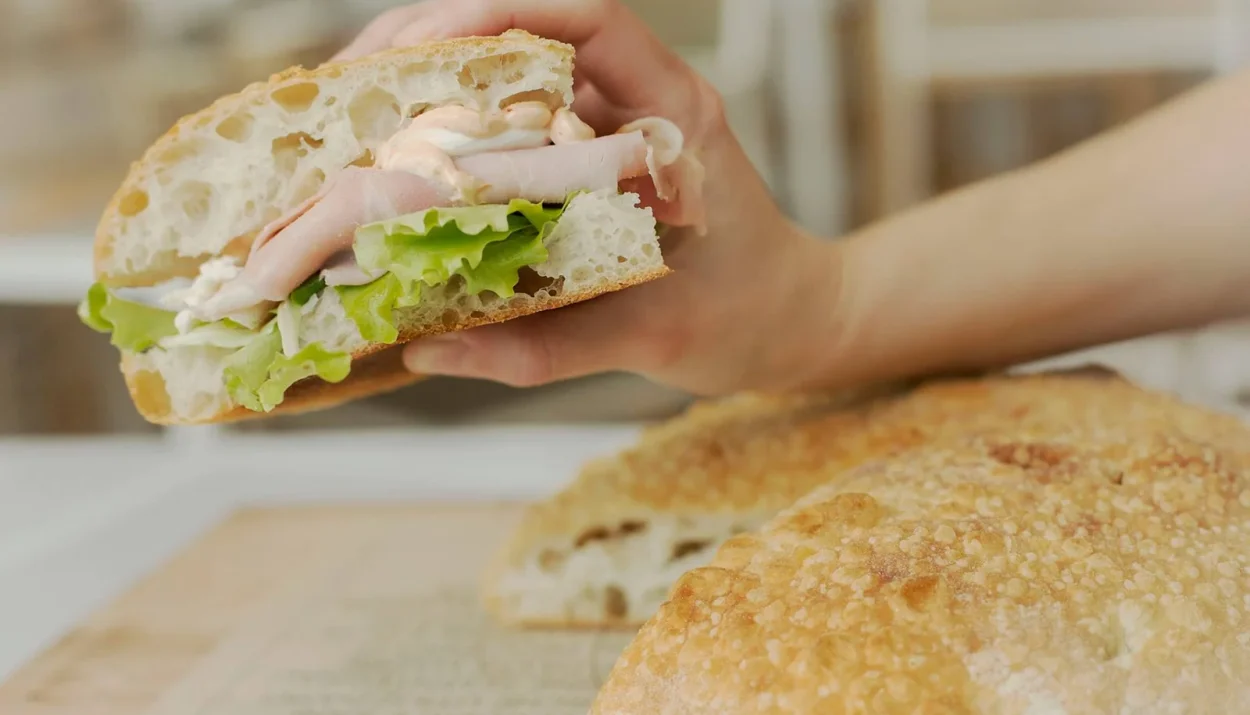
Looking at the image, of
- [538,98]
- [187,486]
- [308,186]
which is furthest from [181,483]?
[538,98]

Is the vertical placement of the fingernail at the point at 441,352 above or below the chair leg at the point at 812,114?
above

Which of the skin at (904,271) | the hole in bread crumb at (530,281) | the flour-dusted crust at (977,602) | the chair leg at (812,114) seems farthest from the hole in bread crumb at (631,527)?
the chair leg at (812,114)

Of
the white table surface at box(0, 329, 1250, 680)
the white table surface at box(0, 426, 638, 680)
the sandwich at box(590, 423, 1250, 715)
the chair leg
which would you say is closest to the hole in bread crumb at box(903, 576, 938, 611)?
the sandwich at box(590, 423, 1250, 715)

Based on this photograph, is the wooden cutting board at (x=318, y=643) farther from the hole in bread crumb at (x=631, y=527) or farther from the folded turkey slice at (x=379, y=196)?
the folded turkey slice at (x=379, y=196)

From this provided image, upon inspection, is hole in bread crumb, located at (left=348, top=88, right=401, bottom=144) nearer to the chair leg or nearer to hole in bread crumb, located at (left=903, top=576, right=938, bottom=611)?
hole in bread crumb, located at (left=903, top=576, right=938, bottom=611)

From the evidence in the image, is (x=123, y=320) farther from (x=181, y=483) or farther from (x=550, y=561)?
(x=181, y=483)
